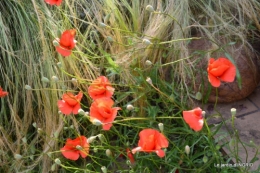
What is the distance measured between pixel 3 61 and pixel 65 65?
0.26 metres

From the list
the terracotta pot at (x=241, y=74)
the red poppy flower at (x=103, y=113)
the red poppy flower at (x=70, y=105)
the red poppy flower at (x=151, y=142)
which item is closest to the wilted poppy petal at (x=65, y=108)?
the red poppy flower at (x=70, y=105)

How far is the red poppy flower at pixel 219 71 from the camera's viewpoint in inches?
47.2

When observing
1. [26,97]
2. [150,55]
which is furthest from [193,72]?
[26,97]

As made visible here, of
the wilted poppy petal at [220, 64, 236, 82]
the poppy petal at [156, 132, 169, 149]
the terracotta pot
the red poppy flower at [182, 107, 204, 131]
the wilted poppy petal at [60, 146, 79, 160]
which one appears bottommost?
the wilted poppy petal at [60, 146, 79, 160]

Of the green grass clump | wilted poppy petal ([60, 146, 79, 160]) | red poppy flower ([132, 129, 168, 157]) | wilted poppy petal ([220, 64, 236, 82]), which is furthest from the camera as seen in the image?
the green grass clump

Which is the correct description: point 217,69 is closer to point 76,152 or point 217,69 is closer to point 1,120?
point 76,152

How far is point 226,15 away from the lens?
1616 mm

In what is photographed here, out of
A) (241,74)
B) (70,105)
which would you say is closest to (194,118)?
(70,105)

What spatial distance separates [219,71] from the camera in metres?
1.20

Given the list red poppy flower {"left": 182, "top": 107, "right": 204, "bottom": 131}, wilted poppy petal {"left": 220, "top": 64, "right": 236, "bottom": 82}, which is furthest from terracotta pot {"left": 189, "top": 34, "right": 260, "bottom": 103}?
red poppy flower {"left": 182, "top": 107, "right": 204, "bottom": 131}

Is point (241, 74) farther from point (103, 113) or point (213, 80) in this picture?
point (103, 113)

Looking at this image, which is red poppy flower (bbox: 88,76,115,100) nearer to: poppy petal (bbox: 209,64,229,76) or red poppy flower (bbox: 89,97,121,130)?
red poppy flower (bbox: 89,97,121,130)

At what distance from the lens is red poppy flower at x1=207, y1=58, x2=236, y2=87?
1.20 meters

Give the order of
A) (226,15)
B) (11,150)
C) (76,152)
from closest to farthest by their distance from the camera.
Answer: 1. (76,152)
2. (11,150)
3. (226,15)
